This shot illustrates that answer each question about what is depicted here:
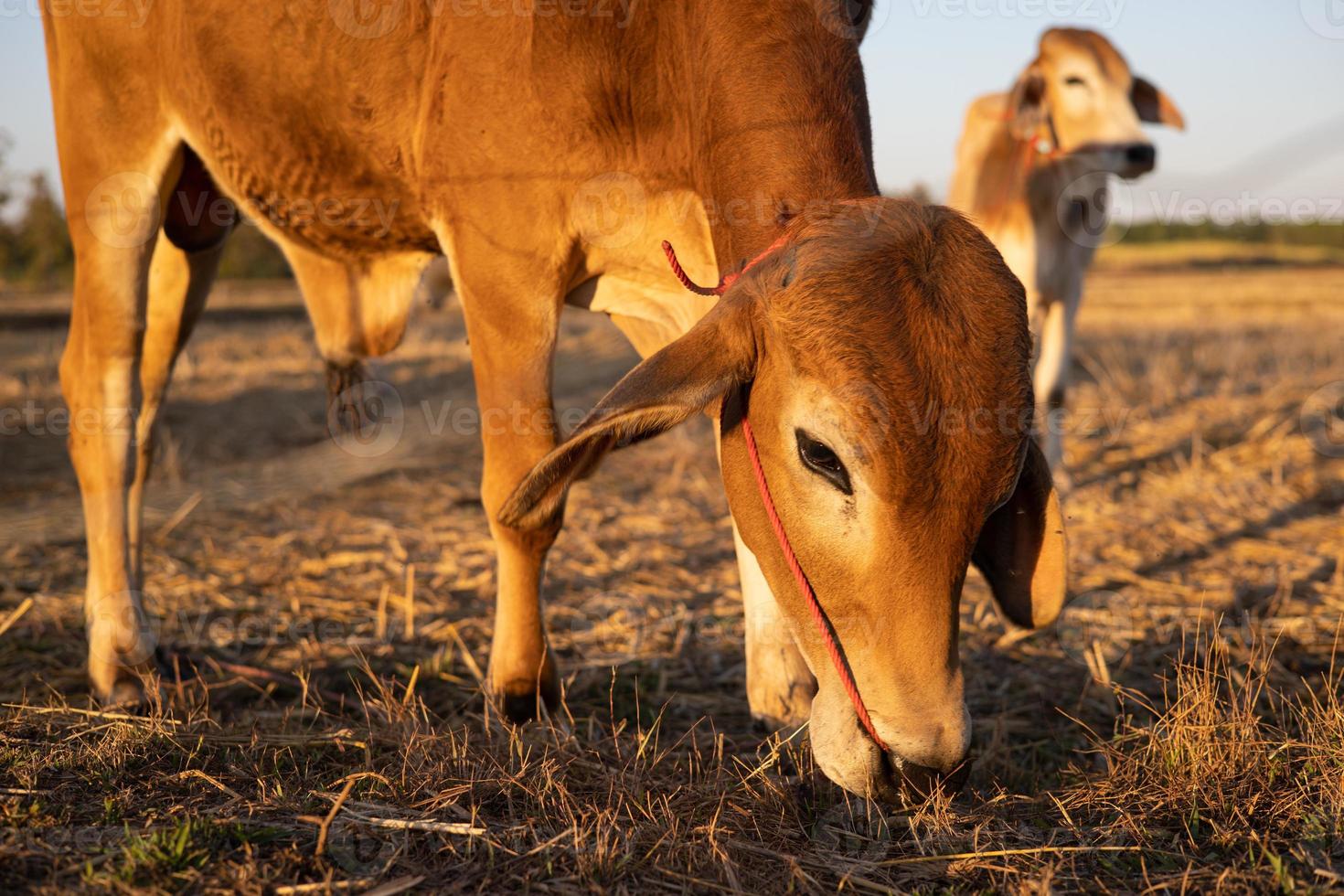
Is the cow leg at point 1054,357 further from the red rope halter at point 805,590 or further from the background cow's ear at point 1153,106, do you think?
the red rope halter at point 805,590

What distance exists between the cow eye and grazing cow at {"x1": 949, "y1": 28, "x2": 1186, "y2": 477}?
14.6 feet

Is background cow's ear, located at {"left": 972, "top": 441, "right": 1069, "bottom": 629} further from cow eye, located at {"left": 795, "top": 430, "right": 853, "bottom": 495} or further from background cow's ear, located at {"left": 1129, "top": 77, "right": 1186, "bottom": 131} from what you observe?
background cow's ear, located at {"left": 1129, "top": 77, "right": 1186, "bottom": 131}

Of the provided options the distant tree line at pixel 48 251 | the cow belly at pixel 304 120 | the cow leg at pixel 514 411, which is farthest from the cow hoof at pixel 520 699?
the distant tree line at pixel 48 251

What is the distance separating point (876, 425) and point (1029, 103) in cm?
537

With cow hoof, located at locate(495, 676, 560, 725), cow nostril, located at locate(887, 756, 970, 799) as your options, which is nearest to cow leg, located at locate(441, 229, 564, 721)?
cow hoof, located at locate(495, 676, 560, 725)

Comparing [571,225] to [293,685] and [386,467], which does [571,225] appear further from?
[386,467]

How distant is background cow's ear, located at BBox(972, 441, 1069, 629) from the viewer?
8.13ft

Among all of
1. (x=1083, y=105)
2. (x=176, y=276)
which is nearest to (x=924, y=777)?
(x=176, y=276)

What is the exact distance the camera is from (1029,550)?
2547 millimetres

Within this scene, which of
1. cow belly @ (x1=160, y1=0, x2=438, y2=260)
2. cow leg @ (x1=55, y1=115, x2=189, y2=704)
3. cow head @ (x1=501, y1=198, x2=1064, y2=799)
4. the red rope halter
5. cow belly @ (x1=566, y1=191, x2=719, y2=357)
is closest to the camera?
cow head @ (x1=501, y1=198, x2=1064, y2=799)

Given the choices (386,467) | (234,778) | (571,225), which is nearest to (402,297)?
(571,225)

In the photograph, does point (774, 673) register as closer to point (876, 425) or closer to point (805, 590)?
point (805, 590)

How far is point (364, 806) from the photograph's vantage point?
2.15 meters

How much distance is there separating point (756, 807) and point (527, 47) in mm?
1864
